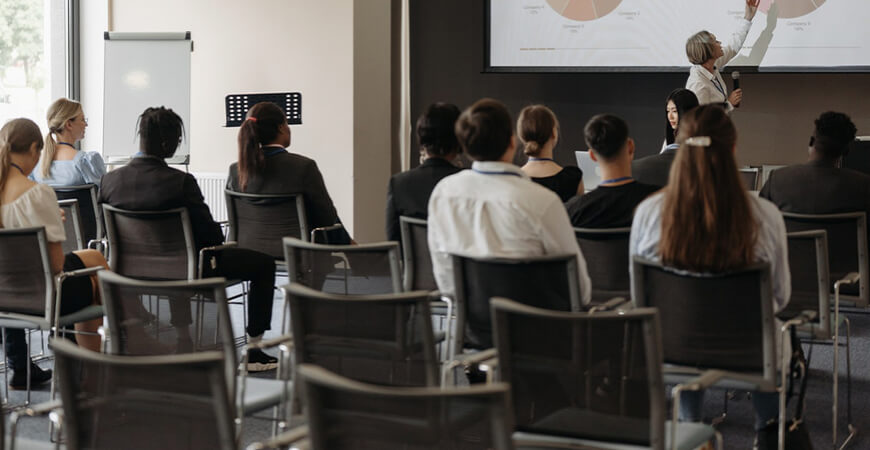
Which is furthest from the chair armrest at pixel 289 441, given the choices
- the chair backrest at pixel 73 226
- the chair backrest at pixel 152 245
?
the chair backrest at pixel 73 226

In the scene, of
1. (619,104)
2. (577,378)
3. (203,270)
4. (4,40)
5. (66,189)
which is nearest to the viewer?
(577,378)

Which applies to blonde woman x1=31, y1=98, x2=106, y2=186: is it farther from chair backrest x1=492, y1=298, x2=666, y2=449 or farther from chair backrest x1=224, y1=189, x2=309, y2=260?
chair backrest x1=492, y1=298, x2=666, y2=449

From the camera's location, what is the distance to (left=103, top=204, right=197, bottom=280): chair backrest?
4309 mm

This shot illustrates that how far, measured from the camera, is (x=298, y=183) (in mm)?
4824

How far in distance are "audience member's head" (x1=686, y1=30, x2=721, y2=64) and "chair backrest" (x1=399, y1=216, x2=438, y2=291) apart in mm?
3555

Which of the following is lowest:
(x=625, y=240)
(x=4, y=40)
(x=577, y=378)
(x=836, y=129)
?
(x=577, y=378)

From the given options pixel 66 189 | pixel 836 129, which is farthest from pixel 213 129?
pixel 836 129

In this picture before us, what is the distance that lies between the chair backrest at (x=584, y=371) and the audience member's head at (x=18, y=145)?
265 cm

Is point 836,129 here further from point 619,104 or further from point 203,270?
point 619,104

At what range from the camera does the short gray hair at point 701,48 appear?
6641 millimetres

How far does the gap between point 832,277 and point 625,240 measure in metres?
1.06

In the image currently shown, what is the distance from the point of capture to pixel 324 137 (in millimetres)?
→ 8656

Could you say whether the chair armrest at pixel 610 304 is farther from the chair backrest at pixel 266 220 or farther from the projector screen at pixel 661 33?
the projector screen at pixel 661 33

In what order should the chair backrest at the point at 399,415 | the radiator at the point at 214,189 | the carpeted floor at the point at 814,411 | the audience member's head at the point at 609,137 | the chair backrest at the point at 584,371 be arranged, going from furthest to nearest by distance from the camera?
1. the radiator at the point at 214,189
2. the carpeted floor at the point at 814,411
3. the audience member's head at the point at 609,137
4. the chair backrest at the point at 584,371
5. the chair backrest at the point at 399,415
